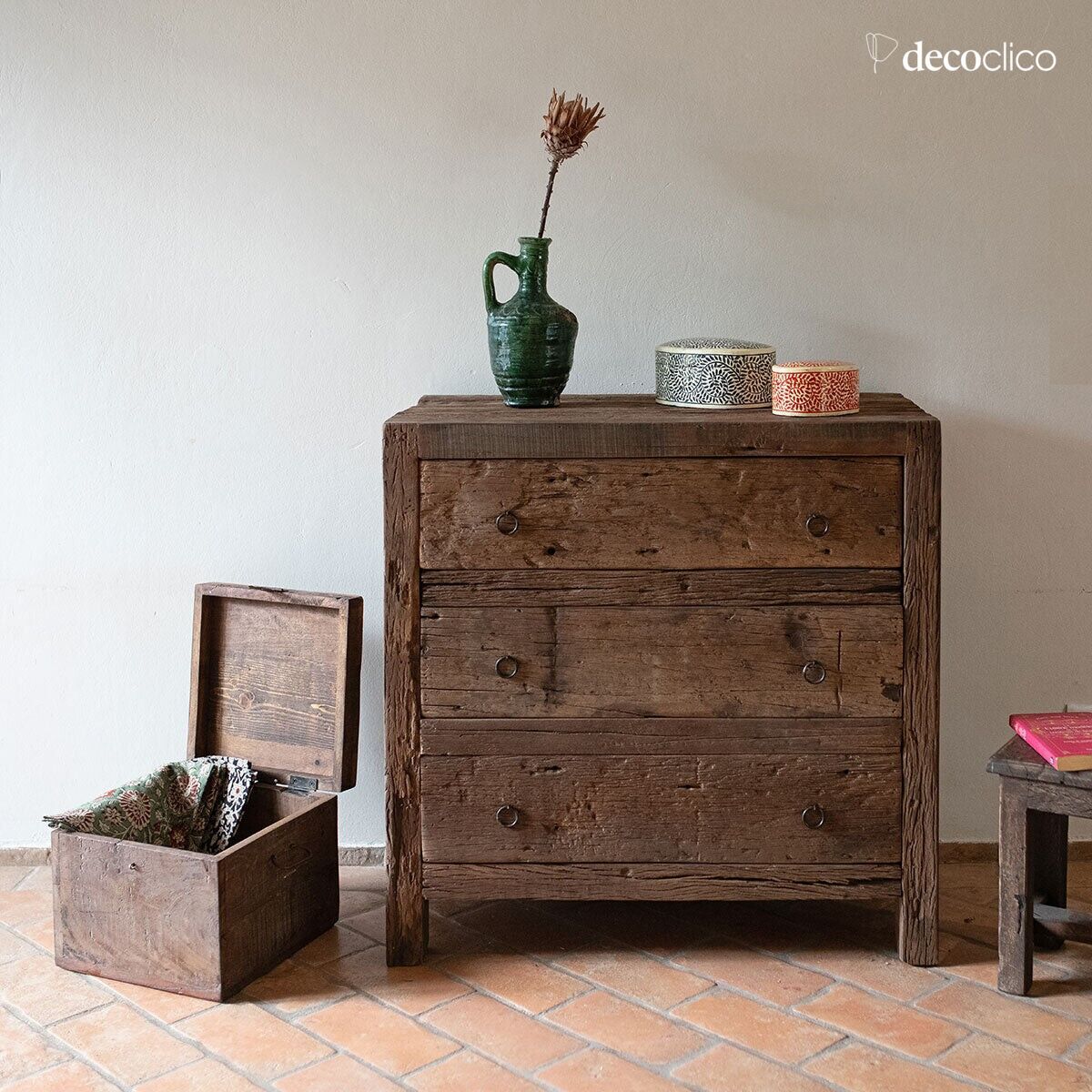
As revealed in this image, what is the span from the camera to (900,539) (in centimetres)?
228

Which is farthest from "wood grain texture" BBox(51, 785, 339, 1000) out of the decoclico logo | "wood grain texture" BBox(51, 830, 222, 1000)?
the decoclico logo

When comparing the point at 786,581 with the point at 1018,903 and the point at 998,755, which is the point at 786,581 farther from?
the point at 1018,903

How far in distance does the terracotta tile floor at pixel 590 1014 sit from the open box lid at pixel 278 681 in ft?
1.15

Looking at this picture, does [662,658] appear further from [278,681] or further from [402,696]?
[278,681]

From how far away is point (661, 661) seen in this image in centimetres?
233

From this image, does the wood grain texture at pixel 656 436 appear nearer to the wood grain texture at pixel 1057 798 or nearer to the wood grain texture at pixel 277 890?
the wood grain texture at pixel 1057 798

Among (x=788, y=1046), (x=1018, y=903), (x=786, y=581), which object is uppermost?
(x=786, y=581)

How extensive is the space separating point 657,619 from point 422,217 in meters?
1.00

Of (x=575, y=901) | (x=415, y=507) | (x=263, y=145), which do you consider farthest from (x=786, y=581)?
(x=263, y=145)

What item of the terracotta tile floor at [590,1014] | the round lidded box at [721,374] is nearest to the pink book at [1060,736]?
the terracotta tile floor at [590,1014]

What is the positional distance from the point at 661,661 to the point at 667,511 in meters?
0.26

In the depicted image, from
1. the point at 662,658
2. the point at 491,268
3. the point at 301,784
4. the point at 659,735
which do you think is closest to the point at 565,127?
the point at 491,268

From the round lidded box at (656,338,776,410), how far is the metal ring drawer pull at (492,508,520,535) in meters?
0.41

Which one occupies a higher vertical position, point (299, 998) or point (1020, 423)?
point (1020, 423)
